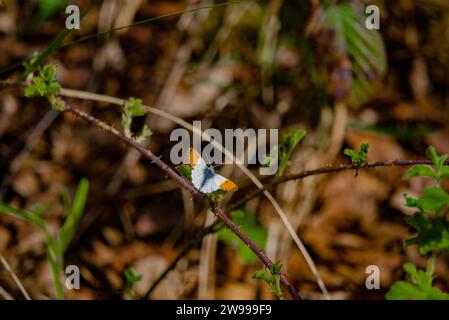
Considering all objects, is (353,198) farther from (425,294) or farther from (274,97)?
(425,294)

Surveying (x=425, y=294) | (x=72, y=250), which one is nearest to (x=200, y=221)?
(x=72, y=250)

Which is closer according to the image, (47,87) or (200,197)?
(200,197)

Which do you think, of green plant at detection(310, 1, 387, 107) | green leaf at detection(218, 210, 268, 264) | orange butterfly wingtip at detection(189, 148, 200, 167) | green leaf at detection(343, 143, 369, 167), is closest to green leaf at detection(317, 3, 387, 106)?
green plant at detection(310, 1, 387, 107)

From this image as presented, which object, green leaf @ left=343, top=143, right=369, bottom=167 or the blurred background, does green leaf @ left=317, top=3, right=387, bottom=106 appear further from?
green leaf @ left=343, top=143, right=369, bottom=167

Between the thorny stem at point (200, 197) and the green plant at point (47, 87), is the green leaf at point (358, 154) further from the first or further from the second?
the green plant at point (47, 87)

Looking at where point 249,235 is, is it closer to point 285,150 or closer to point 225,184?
point 285,150

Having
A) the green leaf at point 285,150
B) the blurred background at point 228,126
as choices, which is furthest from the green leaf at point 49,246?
the green leaf at point 285,150

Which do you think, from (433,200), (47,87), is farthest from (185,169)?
(433,200)
